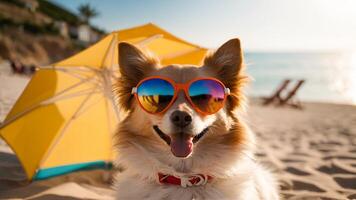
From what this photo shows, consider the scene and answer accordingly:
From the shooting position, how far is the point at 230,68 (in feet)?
11.0

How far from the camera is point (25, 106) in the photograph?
190 inches

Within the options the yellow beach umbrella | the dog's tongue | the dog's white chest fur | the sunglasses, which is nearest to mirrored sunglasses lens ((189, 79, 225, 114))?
the sunglasses

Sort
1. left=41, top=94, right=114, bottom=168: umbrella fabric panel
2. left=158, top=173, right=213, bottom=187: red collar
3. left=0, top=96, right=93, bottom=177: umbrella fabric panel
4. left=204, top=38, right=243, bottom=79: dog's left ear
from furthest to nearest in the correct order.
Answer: left=41, top=94, right=114, bottom=168: umbrella fabric panel
left=0, top=96, right=93, bottom=177: umbrella fabric panel
left=204, top=38, right=243, bottom=79: dog's left ear
left=158, top=173, right=213, bottom=187: red collar

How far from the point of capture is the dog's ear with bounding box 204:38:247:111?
10.8 ft

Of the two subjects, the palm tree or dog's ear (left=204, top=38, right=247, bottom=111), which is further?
the palm tree

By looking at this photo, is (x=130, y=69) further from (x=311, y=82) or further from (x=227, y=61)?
(x=311, y=82)

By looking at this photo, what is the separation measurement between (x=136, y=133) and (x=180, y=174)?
0.55 metres

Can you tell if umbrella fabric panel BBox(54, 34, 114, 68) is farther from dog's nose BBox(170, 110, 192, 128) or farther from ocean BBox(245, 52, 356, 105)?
dog's nose BBox(170, 110, 192, 128)

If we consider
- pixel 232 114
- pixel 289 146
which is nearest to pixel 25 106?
pixel 232 114

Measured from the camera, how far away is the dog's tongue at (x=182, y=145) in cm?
285

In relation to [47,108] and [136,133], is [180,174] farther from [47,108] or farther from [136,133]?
[47,108]

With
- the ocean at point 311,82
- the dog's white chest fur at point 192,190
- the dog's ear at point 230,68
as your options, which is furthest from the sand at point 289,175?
the ocean at point 311,82

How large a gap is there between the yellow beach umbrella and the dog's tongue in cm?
210

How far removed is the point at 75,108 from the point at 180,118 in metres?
2.72
